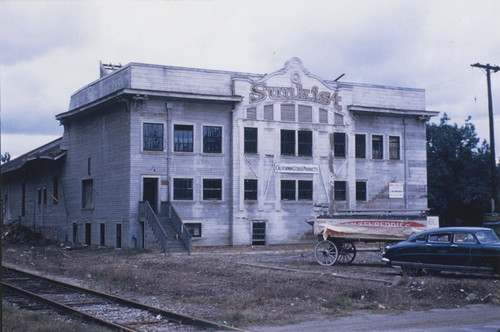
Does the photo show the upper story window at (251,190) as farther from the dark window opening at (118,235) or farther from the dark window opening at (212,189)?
the dark window opening at (118,235)

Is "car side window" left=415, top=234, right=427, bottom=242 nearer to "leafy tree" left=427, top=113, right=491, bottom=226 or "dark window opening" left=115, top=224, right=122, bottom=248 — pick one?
"dark window opening" left=115, top=224, right=122, bottom=248

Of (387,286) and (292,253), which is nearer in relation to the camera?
(387,286)

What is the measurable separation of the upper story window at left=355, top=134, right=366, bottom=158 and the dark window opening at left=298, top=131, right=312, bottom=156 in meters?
3.57

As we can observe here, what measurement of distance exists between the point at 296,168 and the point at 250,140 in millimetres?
3381

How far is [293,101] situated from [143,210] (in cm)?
1140

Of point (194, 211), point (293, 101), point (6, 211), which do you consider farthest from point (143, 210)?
point (6, 211)

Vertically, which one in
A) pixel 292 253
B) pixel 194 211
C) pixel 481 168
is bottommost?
pixel 292 253

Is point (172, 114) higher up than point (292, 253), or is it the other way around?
point (172, 114)

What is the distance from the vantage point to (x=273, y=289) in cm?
1520

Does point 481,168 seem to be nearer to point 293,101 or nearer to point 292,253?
point 293,101

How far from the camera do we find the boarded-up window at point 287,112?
3600 centimetres

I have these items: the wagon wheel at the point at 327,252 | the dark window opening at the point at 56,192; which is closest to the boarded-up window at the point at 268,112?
the wagon wheel at the point at 327,252

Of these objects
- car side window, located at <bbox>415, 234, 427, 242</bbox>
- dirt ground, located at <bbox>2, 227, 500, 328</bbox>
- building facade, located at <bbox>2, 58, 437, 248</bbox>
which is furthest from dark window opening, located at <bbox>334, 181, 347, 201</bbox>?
car side window, located at <bbox>415, 234, 427, 242</bbox>

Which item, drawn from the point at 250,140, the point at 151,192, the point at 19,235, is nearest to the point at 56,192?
the point at 19,235
